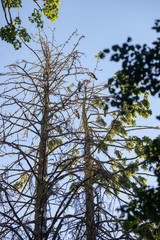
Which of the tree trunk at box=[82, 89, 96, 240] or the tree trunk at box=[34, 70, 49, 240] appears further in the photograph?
the tree trunk at box=[82, 89, 96, 240]

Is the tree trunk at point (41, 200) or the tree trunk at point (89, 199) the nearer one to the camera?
the tree trunk at point (41, 200)

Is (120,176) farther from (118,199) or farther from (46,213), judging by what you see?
(46,213)

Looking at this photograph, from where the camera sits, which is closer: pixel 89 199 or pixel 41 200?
pixel 41 200

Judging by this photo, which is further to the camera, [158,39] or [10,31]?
[10,31]

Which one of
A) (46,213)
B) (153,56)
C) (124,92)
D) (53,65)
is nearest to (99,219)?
(46,213)

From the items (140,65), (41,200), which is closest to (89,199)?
(41,200)

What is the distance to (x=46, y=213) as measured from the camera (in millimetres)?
4547

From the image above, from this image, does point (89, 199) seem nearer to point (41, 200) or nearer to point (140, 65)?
point (41, 200)

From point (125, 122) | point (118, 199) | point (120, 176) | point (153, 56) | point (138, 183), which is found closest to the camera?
point (153, 56)

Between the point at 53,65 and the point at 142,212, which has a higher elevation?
the point at 53,65

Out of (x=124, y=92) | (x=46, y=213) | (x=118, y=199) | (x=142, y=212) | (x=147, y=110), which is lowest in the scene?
(x=142, y=212)

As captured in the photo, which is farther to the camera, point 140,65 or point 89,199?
point 89,199

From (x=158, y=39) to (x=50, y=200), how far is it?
2.94 meters

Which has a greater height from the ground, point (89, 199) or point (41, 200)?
point (89, 199)
